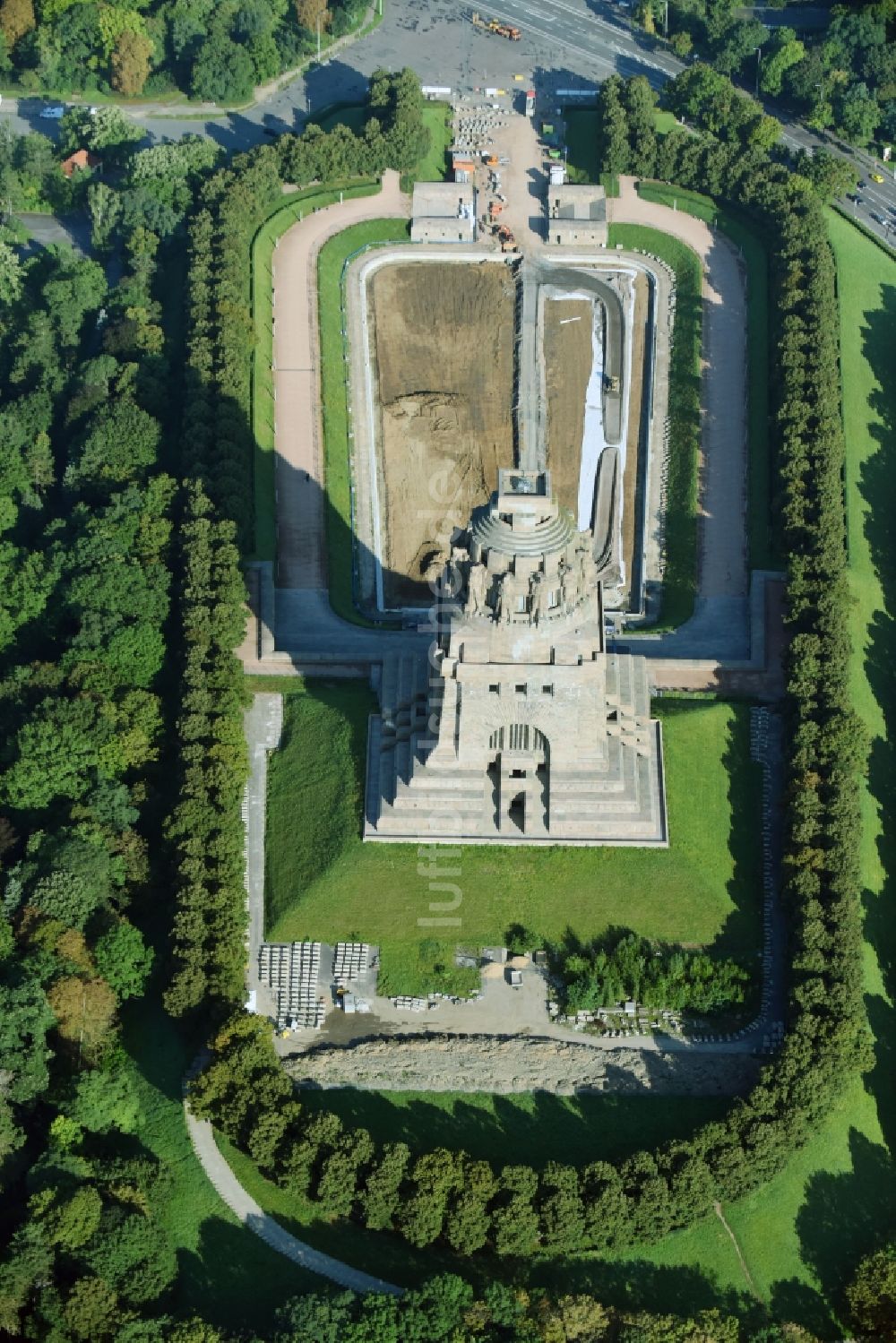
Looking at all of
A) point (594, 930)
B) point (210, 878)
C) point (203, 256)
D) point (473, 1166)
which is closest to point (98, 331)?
point (203, 256)

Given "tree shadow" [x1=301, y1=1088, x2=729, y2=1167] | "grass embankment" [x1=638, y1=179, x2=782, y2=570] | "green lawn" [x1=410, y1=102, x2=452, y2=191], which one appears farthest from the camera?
"green lawn" [x1=410, y1=102, x2=452, y2=191]

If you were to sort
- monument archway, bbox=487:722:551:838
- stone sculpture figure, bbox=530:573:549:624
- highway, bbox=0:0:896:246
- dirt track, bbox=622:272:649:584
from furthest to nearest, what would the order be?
highway, bbox=0:0:896:246
dirt track, bbox=622:272:649:584
monument archway, bbox=487:722:551:838
stone sculpture figure, bbox=530:573:549:624

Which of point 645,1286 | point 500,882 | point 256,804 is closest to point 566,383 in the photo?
point 256,804

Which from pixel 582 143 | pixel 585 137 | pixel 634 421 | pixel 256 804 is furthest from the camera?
pixel 585 137

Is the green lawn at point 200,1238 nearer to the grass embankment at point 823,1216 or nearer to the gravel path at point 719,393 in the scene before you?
the grass embankment at point 823,1216

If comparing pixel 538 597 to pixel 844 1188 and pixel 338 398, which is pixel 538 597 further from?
pixel 338 398

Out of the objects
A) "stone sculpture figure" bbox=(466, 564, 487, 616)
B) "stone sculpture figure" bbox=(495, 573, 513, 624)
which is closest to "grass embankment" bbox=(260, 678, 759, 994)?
"stone sculpture figure" bbox=(495, 573, 513, 624)

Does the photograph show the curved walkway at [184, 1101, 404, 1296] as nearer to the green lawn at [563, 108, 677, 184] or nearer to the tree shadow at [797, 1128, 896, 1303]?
the tree shadow at [797, 1128, 896, 1303]
